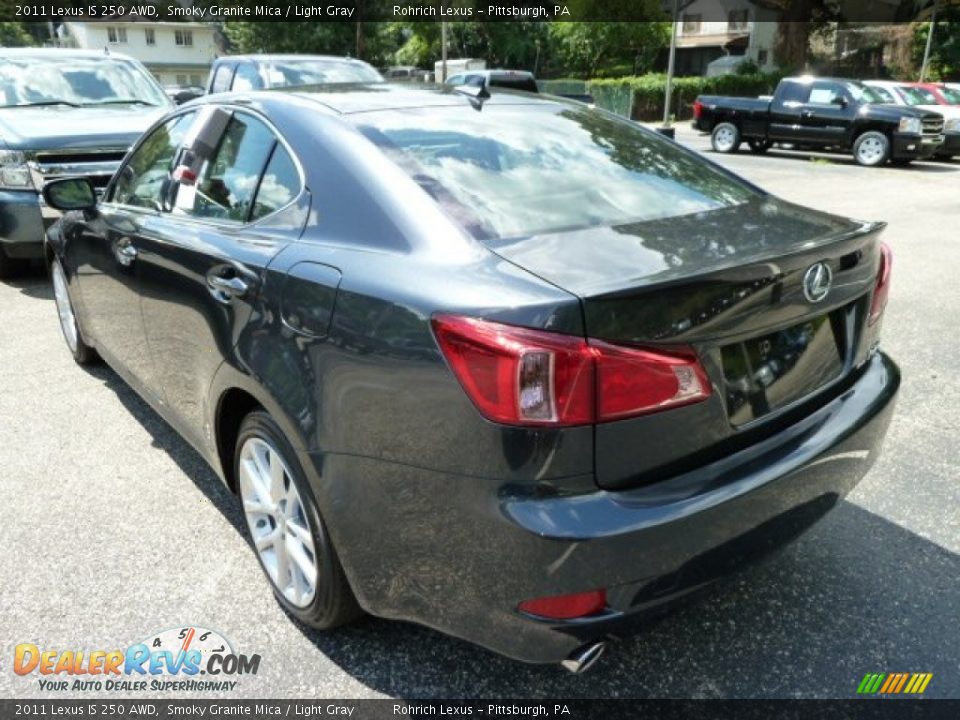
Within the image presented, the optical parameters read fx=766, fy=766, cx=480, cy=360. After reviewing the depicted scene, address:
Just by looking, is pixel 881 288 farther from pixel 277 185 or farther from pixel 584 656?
pixel 277 185

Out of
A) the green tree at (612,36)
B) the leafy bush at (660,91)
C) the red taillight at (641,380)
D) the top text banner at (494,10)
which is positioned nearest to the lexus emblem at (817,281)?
the red taillight at (641,380)

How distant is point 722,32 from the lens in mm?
52688

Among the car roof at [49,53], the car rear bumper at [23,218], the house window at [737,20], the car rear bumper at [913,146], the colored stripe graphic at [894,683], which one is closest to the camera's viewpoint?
the colored stripe graphic at [894,683]

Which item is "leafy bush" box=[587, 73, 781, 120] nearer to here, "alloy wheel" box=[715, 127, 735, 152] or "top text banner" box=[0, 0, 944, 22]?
"top text banner" box=[0, 0, 944, 22]

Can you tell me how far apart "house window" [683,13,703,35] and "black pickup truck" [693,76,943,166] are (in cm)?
3922

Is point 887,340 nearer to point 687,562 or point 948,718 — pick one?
point 948,718

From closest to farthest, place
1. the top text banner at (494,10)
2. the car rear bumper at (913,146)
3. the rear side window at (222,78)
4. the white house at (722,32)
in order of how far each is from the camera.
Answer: the rear side window at (222,78) → the car rear bumper at (913,146) → the top text banner at (494,10) → the white house at (722,32)

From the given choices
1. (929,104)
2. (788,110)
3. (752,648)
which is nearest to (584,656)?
(752,648)

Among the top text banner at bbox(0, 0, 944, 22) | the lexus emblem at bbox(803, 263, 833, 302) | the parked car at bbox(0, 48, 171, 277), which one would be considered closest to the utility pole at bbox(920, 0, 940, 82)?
Answer: the top text banner at bbox(0, 0, 944, 22)

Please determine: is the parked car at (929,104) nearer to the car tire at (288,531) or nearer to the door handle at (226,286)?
the door handle at (226,286)

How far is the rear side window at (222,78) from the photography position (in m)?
10.0

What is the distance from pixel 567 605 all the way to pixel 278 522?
1086mm

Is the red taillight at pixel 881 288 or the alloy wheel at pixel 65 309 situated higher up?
the red taillight at pixel 881 288

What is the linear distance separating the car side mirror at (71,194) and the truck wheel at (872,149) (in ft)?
55.8
